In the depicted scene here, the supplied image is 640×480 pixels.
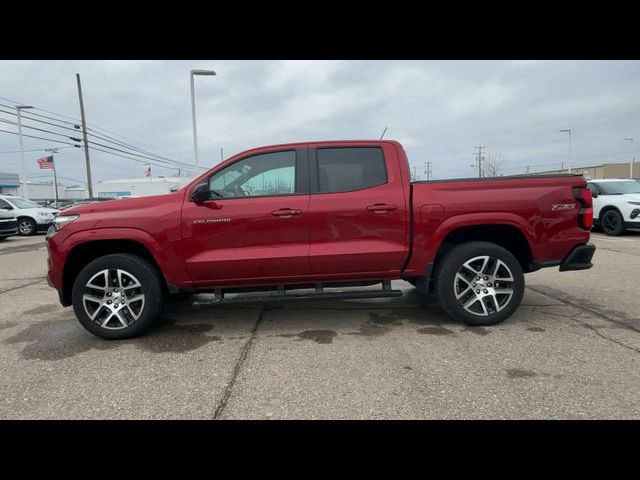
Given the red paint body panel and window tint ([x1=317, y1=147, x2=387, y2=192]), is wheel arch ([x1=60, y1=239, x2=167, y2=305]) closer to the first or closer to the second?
the red paint body panel

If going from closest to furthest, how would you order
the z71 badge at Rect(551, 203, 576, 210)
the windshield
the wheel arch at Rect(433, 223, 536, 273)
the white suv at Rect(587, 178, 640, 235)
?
1. the z71 badge at Rect(551, 203, 576, 210)
2. the wheel arch at Rect(433, 223, 536, 273)
3. the white suv at Rect(587, 178, 640, 235)
4. the windshield

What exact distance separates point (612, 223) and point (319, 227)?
36.7ft

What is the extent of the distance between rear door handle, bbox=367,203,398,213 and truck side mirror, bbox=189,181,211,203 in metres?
1.60

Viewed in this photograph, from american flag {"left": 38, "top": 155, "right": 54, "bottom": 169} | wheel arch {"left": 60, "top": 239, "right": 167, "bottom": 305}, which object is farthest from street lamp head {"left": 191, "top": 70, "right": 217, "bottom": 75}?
american flag {"left": 38, "top": 155, "right": 54, "bottom": 169}

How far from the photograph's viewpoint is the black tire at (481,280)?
3938mm

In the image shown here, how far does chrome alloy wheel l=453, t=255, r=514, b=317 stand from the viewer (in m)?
3.95

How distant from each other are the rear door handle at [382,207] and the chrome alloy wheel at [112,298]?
2.43m

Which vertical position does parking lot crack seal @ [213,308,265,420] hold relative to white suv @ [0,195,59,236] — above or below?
below

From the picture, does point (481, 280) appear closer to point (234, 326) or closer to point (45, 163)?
point (234, 326)

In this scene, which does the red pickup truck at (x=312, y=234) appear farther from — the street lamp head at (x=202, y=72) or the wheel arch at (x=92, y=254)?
the street lamp head at (x=202, y=72)

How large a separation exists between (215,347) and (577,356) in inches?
127

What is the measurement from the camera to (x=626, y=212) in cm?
1054

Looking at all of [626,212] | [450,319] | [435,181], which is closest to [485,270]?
[450,319]

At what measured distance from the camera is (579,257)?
3986 millimetres
